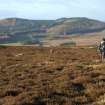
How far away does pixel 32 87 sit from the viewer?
21.7 metres

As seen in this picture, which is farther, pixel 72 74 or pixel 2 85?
pixel 72 74

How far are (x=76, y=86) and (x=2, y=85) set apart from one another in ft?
17.0

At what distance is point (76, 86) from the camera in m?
21.9

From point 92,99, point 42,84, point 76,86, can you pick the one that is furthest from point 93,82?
point 92,99

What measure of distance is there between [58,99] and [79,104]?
1.58 m

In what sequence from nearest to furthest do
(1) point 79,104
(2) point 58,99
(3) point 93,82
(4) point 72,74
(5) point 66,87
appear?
1. (1) point 79,104
2. (2) point 58,99
3. (5) point 66,87
4. (3) point 93,82
5. (4) point 72,74

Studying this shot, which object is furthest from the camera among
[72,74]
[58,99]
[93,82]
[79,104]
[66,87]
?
[72,74]

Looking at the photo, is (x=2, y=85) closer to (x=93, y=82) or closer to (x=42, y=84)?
(x=42, y=84)

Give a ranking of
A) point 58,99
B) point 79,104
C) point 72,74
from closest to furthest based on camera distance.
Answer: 1. point 79,104
2. point 58,99
3. point 72,74

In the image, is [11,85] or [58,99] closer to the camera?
[58,99]

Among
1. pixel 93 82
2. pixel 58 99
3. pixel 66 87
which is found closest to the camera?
pixel 58 99

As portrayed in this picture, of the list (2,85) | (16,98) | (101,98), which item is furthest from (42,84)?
(101,98)

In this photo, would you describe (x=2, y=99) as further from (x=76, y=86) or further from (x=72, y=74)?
(x=72, y=74)

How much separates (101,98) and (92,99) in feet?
1.81
